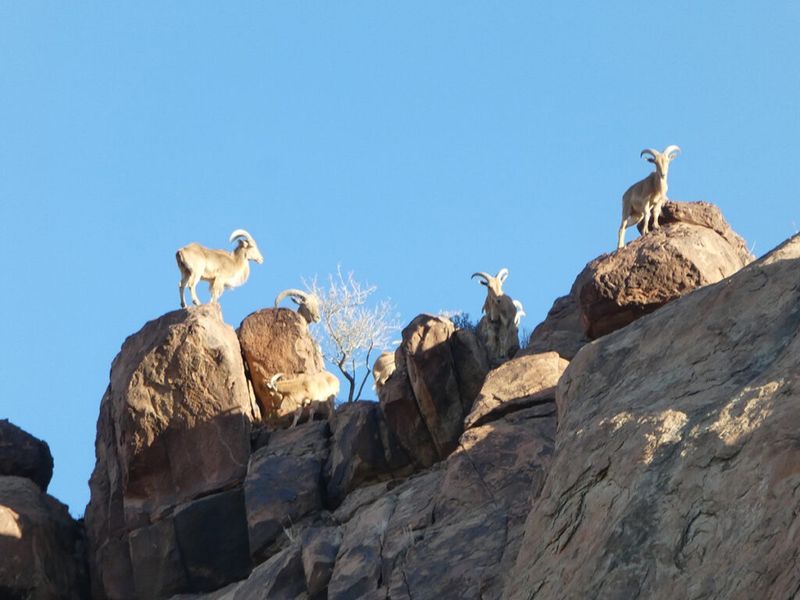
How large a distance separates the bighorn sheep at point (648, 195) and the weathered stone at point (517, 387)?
5.77m

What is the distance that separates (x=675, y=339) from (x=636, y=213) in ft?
34.6

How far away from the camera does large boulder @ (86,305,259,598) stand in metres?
20.3

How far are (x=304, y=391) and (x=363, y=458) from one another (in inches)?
113

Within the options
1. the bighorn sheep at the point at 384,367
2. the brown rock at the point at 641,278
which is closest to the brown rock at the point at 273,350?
the bighorn sheep at the point at 384,367

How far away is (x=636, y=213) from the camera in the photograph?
22609mm

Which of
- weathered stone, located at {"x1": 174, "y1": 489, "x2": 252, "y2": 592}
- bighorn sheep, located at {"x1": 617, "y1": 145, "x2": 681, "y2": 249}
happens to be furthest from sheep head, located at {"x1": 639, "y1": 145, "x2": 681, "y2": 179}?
weathered stone, located at {"x1": 174, "y1": 489, "x2": 252, "y2": 592}

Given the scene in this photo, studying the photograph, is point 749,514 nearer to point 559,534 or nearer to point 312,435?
point 559,534

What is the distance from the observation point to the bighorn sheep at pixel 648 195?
22.3m

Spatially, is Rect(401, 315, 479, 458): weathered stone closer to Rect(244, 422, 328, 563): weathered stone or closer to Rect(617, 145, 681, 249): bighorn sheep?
Rect(244, 422, 328, 563): weathered stone

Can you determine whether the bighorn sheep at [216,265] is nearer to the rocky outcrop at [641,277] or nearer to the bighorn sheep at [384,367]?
the bighorn sheep at [384,367]

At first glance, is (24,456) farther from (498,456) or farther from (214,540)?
(498,456)

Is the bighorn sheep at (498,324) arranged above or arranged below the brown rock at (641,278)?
above

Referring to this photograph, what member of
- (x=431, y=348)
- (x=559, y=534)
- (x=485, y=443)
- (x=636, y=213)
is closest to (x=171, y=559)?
(x=431, y=348)

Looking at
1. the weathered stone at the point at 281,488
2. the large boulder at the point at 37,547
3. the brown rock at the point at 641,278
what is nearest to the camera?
the brown rock at the point at 641,278
